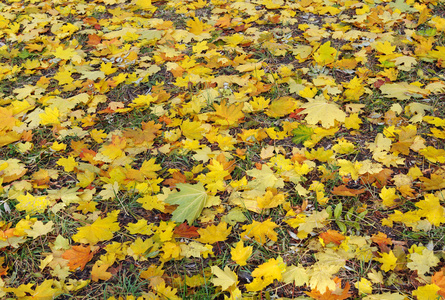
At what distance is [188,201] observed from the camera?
6.48 ft

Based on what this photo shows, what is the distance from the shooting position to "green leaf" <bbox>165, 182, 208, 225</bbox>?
1.91 meters

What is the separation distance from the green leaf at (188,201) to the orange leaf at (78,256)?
0.50m

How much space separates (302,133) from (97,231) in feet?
5.08

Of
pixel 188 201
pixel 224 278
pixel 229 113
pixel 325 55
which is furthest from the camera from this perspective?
pixel 325 55

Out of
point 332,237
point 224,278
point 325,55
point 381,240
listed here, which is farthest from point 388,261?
point 325,55

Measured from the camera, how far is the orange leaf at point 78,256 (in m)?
1.76

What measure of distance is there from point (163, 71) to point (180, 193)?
1634 mm

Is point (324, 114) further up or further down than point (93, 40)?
further down

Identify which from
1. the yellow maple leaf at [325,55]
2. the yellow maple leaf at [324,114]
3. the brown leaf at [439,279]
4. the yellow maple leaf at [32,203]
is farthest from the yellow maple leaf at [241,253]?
the yellow maple leaf at [325,55]

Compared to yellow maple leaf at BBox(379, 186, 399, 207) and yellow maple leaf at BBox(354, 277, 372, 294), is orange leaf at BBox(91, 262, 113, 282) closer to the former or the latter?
yellow maple leaf at BBox(354, 277, 372, 294)

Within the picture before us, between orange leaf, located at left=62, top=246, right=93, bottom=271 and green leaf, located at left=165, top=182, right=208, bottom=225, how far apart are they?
0.50 metres

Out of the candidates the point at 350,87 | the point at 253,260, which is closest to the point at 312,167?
the point at 253,260

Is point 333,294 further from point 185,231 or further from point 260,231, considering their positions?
point 185,231

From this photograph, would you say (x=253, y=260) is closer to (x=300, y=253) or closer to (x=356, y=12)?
(x=300, y=253)
